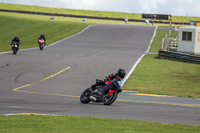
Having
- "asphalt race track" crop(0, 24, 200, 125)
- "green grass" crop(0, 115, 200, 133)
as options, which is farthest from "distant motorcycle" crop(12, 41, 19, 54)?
"green grass" crop(0, 115, 200, 133)

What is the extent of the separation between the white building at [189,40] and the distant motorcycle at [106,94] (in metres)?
24.9

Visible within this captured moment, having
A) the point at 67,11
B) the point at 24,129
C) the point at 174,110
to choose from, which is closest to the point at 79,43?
the point at 174,110

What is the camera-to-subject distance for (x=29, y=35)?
2215 inches

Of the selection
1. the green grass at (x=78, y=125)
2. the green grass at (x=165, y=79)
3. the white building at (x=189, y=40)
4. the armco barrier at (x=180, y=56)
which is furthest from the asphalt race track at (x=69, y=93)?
the white building at (x=189, y=40)

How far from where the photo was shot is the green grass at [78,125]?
898cm

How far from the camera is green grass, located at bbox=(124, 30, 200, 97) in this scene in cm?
1958

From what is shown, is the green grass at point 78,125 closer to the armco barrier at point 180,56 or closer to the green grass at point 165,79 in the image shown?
the green grass at point 165,79

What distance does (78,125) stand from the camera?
31.8 feet

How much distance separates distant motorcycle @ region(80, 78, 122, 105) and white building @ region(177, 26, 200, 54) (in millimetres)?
24894

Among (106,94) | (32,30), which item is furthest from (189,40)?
(32,30)

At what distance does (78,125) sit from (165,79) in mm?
14545

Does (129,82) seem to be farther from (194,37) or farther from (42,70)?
(194,37)

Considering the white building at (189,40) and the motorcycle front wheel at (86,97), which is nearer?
the motorcycle front wheel at (86,97)

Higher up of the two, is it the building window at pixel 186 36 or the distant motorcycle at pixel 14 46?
the building window at pixel 186 36
